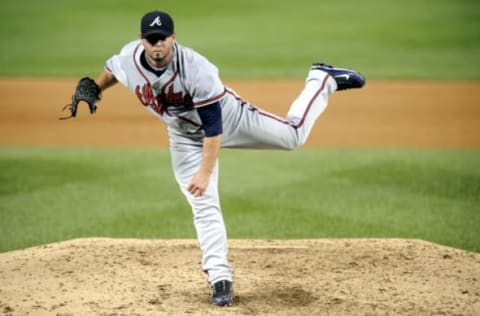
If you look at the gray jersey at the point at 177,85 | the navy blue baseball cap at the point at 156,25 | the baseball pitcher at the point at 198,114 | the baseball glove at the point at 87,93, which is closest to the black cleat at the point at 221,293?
the baseball pitcher at the point at 198,114

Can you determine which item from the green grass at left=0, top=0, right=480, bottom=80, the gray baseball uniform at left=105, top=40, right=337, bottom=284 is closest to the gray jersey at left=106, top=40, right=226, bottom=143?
the gray baseball uniform at left=105, top=40, right=337, bottom=284

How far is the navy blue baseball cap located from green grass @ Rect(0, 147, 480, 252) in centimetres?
274

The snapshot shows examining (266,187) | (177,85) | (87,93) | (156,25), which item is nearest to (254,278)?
(177,85)

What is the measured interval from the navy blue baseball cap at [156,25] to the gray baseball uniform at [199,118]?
0.21 meters

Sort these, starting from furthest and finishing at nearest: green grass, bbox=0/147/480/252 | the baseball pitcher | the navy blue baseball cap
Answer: green grass, bbox=0/147/480/252, the baseball pitcher, the navy blue baseball cap

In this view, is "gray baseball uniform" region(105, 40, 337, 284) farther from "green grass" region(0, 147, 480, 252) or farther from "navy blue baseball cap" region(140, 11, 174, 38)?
"green grass" region(0, 147, 480, 252)

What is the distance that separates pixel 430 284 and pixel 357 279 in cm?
48

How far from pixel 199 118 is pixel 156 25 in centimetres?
67

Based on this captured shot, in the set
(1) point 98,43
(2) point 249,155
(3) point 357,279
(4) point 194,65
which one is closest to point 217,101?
(4) point 194,65

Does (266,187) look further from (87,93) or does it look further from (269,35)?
(269,35)

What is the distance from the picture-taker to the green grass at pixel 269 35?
53.7 ft

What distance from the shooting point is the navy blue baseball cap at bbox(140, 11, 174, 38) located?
4973 mm

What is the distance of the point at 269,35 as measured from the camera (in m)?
20.0

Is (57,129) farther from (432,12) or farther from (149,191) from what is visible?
(432,12)
